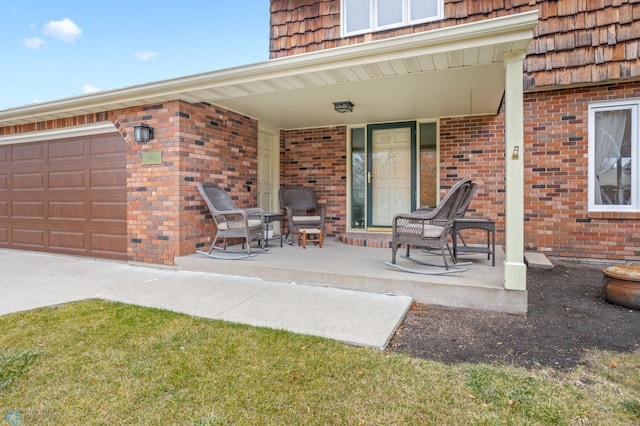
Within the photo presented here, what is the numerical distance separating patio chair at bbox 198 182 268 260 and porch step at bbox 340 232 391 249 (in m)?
1.49

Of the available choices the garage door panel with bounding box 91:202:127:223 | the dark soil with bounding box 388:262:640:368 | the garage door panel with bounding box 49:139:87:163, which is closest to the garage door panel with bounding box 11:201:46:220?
the garage door panel with bounding box 49:139:87:163

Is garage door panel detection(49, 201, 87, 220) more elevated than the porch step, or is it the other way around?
garage door panel detection(49, 201, 87, 220)

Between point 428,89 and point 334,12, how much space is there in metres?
2.97

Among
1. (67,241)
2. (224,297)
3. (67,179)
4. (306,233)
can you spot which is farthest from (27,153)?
(224,297)

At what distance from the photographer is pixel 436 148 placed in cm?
605

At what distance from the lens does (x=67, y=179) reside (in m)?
5.66

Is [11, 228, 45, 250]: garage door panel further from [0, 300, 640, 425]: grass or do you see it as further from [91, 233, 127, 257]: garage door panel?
[0, 300, 640, 425]: grass

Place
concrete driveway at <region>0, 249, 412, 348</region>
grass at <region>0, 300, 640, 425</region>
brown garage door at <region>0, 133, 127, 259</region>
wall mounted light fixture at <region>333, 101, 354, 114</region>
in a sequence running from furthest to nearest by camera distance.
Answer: brown garage door at <region>0, 133, 127, 259</region>, wall mounted light fixture at <region>333, 101, 354, 114</region>, concrete driveway at <region>0, 249, 412, 348</region>, grass at <region>0, 300, 640, 425</region>

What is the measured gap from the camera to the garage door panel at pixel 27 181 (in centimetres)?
602

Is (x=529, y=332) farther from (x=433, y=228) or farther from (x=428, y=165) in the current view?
(x=428, y=165)

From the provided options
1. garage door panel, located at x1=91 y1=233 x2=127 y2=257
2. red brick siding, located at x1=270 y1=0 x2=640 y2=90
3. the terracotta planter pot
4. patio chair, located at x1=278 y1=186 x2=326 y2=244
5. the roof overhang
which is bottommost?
the terracotta planter pot

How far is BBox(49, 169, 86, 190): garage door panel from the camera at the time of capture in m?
5.53

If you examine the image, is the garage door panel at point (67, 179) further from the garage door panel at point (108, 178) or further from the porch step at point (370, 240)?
the porch step at point (370, 240)

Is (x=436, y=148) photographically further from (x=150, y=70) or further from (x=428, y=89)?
(x=150, y=70)
